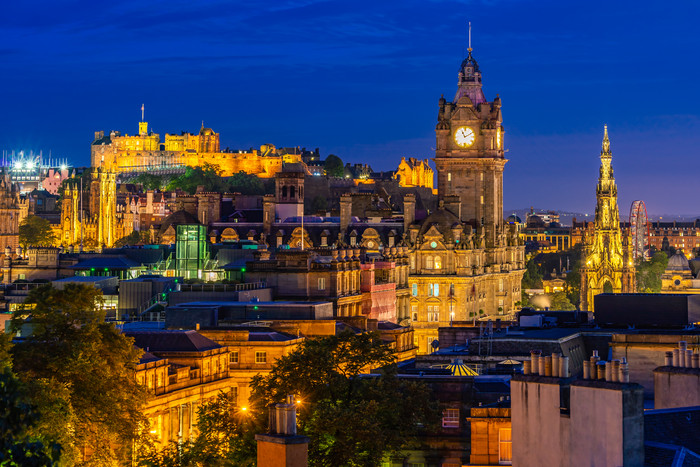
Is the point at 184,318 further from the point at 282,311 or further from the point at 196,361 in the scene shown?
the point at 196,361

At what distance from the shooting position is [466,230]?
563ft

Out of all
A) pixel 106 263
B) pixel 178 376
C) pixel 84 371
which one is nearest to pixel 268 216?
pixel 106 263

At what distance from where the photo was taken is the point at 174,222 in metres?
183

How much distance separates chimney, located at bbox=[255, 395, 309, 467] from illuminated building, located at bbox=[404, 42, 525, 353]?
4561 inches

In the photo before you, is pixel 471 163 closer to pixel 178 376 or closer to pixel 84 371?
pixel 178 376

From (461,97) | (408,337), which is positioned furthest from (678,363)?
(461,97)

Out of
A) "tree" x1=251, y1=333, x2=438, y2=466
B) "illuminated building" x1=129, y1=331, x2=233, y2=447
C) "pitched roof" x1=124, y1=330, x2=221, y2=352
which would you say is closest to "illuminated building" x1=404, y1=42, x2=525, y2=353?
"illuminated building" x1=129, y1=331, x2=233, y2=447

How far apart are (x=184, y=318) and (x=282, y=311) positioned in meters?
7.96

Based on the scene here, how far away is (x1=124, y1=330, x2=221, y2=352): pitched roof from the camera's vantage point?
76438mm

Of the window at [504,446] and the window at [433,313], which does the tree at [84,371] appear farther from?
the window at [433,313]

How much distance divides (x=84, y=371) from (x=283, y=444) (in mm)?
17070

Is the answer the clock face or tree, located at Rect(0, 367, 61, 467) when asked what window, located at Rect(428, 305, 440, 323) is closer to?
the clock face

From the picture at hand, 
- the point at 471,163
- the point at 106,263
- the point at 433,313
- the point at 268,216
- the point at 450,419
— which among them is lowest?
the point at 450,419

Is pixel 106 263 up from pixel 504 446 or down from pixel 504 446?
up
